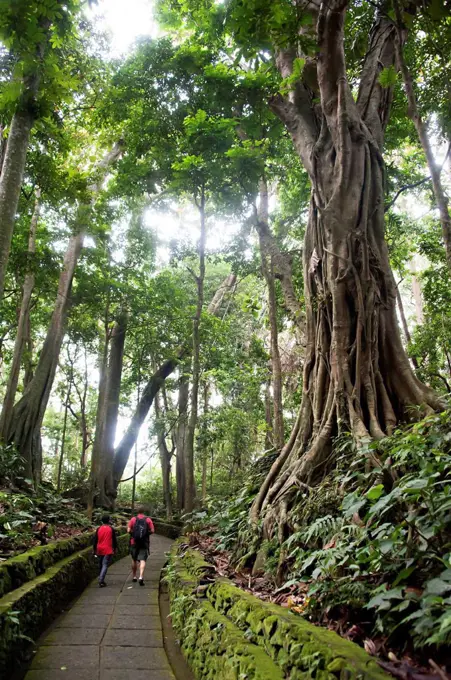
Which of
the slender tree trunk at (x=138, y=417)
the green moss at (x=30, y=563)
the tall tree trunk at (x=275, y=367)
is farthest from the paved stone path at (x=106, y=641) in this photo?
the slender tree trunk at (x=138, y=417)

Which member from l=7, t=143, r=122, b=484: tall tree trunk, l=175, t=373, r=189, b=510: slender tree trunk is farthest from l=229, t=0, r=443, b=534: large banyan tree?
l=175, t=373, r=189, b=510: slender tree trunk

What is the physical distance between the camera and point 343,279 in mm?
5273

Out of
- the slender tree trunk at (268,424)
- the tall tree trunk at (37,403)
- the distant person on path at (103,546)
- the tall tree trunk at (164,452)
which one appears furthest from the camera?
the tall tree trunk at (164,452)

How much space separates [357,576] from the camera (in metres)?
2.60

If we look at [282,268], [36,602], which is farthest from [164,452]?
[36,602]

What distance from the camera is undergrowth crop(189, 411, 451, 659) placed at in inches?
81.1

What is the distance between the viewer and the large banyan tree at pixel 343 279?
476 cm

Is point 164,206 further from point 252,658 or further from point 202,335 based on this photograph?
point 252,658

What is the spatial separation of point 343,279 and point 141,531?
16.7 feet

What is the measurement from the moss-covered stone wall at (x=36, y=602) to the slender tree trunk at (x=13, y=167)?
2.98 metres

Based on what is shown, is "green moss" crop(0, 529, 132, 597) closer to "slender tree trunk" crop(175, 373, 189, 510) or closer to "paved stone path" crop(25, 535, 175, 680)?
"paved stone path" crop(25, 535, 175, 680)

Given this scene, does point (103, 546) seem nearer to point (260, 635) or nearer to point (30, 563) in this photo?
point (30, 563)

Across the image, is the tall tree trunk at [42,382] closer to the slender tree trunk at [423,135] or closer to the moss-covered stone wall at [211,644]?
the moss-covered stone wall at [211,644]

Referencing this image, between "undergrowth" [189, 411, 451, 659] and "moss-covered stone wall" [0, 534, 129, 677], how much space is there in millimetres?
2108
